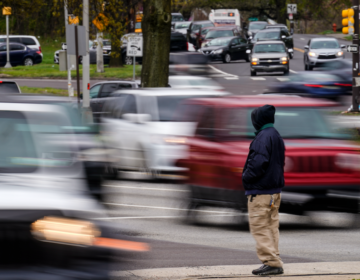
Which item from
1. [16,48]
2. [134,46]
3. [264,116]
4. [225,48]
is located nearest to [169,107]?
[264,116]

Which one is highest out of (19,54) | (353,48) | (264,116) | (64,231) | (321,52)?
(264,116)

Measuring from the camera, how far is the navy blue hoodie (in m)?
6.12

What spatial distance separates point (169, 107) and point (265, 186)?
651 centimetres

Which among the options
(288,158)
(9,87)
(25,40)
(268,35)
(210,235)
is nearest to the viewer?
(210,235)

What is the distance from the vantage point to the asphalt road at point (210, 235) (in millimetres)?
7004

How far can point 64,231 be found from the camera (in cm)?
425

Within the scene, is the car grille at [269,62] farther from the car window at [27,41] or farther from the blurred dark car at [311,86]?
the car window at [27,41]

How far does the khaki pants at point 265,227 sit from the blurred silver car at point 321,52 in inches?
1134

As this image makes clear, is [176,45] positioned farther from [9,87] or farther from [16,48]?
[9,87]

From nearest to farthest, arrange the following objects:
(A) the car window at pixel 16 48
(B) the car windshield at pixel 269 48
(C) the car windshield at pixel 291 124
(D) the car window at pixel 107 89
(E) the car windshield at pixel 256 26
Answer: (C) the car windshield at pixel 291 124 < (D) the car window at pixel 107 89 < (B) the car windshield at pixel 269 48 < (A) the car window at pixel 16 48 < (E) the car windshield at pixel 256 26

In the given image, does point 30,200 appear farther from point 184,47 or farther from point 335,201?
point 184,47

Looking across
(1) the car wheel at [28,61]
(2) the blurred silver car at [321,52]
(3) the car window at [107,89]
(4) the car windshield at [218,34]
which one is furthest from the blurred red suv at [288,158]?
(4) the car windshield at [218,34]

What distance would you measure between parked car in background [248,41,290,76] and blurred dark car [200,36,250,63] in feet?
19.9

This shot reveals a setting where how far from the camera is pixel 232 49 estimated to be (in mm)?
40188
